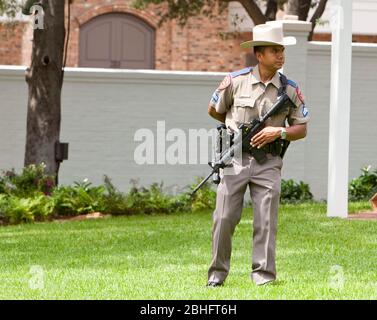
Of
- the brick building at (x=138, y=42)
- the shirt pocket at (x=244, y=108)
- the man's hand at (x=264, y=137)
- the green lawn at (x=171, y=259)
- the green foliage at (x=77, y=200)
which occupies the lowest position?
the green lawn at (x=171, y=259)

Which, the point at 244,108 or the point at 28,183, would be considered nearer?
the point at 244,108

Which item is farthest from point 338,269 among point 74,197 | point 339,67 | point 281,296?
point 74,197

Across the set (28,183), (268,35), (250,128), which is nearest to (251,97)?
(250,128)

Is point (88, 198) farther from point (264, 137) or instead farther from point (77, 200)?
point (264, 137)

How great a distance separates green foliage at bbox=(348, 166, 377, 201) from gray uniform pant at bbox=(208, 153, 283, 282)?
10.4m

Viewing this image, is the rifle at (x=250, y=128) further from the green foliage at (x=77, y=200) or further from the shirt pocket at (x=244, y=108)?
the green foliage at (x=77, y=200)

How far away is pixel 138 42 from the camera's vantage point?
3356 cm

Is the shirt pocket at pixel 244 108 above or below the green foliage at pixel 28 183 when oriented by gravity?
above

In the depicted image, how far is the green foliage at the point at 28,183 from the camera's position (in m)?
18.4

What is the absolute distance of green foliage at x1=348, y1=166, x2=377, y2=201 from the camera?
20.1 metres

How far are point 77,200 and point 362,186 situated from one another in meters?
5.05

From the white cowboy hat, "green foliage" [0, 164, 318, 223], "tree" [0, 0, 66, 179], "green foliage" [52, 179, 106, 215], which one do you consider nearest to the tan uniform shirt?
the white cowboy hat

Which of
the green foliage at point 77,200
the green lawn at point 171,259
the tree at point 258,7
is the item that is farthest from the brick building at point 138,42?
the green lawn at point 171,259

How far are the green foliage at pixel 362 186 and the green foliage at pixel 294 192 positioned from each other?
73 cm
